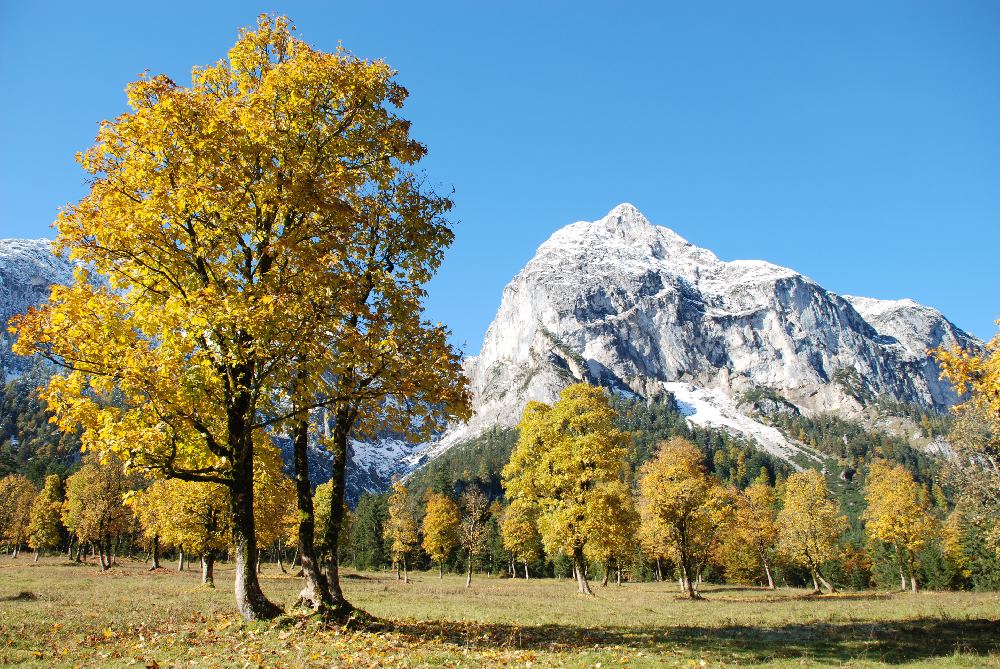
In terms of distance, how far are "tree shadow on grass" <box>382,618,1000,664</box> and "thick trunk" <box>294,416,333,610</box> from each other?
1.88 metres

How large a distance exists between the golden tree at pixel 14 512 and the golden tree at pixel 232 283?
316 feet

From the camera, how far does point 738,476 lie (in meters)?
196

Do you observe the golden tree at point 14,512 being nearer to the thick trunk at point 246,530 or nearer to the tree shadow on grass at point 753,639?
the thick trunk at point 246,530

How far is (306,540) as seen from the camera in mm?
14516

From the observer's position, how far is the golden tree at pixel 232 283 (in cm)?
1121

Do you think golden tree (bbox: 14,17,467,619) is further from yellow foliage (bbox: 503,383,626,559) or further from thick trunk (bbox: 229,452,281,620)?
yellow foliage (bbox: 503,383,626,559)

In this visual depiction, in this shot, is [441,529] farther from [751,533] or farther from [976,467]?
[976,467]

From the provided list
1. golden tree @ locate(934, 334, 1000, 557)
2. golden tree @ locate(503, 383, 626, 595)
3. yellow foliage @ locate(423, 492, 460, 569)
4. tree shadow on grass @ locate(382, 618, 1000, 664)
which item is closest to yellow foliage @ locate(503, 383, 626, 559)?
golden tree @ locate(503, 383, 626, 595)

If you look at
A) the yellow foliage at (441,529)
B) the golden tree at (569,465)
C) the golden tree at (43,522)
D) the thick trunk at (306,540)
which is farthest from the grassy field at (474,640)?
the golden tree at (43,522)

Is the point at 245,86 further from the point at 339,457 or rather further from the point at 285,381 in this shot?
the point at 339,457

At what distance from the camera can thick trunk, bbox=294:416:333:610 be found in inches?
544

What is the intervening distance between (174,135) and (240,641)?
10.7 m

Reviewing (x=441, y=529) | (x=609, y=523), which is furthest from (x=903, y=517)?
(x=441, y=529)

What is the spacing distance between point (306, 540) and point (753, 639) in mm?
13823
